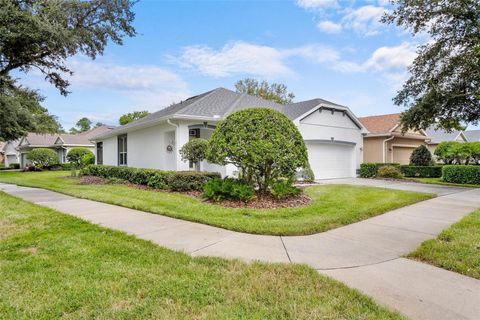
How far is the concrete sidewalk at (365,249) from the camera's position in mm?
2971

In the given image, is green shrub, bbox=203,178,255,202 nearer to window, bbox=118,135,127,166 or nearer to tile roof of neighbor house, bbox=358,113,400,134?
window, bbox=118,135,127,166

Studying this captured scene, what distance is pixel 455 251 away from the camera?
430cm

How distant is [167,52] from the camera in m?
15.1

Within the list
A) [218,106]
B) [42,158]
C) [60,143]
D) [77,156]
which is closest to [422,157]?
[218,106]

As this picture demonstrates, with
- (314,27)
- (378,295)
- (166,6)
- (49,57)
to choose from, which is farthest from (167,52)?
(378,295)

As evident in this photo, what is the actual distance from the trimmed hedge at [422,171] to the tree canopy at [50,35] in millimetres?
18888

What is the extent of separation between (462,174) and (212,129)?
13.7m

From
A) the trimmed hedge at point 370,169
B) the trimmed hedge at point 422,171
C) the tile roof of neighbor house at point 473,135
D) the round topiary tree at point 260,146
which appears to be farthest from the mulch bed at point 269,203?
the tile roof of neighbor house at point 473,135

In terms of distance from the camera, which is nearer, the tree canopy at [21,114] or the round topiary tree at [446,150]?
the tree canopy at [21,114]

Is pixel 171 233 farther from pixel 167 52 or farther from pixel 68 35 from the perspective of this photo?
pixel 167 52

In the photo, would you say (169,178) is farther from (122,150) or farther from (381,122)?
(381,122)

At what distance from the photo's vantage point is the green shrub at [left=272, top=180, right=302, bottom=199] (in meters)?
8.30

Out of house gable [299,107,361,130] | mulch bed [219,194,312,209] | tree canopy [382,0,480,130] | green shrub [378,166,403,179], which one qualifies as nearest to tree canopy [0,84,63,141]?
mulch bed [219,194,312,209]

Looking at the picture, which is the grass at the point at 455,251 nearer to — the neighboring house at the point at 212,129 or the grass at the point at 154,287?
the grass at the point at 154,287
